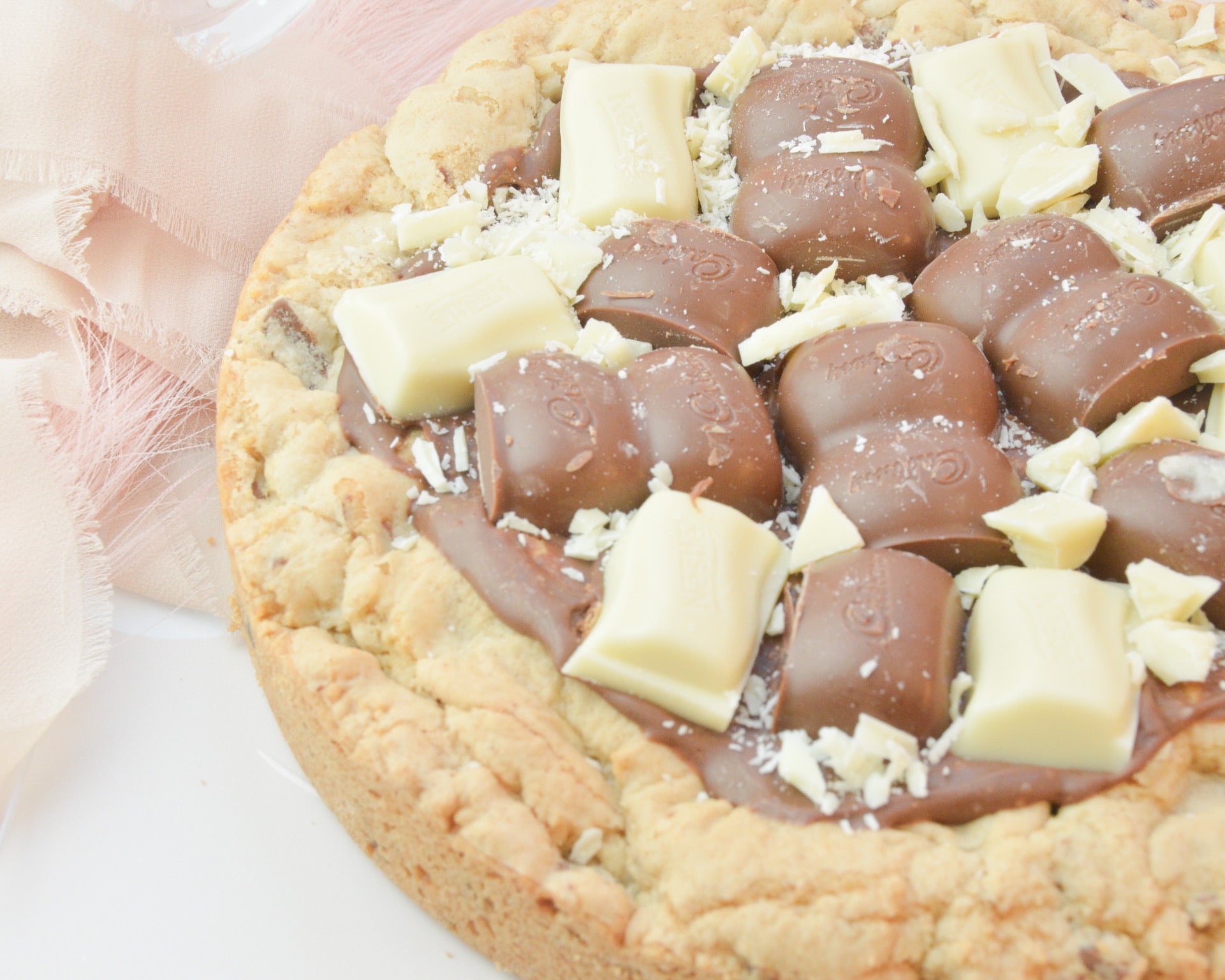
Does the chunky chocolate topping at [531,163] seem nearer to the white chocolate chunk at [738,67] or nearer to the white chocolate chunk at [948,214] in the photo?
the white chocolate chunk at [738,67]

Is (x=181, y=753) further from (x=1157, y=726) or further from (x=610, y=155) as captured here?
(x=1157, y=726)

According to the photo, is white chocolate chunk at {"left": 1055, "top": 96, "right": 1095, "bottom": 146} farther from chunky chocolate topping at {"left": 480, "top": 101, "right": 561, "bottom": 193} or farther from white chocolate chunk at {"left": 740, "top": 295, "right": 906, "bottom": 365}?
chunky chocolate topping at {"left": 480, "top": 101, "right": 561, "bottom": 193}

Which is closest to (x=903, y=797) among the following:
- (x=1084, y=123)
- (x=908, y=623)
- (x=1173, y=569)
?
(x=908, y=623)

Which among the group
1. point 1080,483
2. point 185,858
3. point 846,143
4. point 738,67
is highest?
point 738,67

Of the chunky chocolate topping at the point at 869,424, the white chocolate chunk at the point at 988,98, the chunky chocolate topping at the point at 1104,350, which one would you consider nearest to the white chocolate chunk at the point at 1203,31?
the white chocolate chunk at the point at 988,98

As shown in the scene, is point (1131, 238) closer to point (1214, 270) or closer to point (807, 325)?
point (1214, 270)

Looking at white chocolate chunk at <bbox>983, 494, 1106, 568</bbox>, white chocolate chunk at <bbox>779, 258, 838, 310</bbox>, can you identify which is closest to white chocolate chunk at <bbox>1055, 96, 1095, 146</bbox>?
white chocolate chunk at <bbox>779, 258, 838, 310</bbox>

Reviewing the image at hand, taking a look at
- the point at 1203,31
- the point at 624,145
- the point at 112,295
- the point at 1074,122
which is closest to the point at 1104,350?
the point at 1074,122
